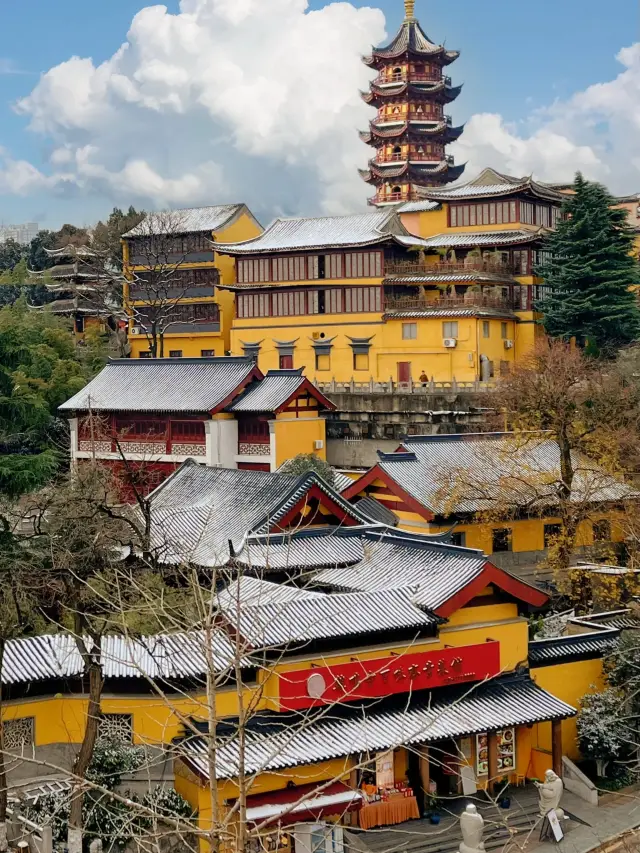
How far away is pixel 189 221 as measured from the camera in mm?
58844

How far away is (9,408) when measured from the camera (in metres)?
27.8

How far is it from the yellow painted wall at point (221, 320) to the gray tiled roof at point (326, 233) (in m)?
3.24

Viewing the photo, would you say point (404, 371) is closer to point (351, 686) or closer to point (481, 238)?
point (481, 238)

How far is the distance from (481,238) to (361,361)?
7.76 m

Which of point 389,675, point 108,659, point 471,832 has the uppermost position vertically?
point 108,659

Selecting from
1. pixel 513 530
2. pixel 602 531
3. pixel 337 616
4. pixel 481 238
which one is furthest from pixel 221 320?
pixel 337 616

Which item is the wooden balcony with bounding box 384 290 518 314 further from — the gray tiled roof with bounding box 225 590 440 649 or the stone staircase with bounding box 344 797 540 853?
the stone staircase with bounding box 344 797 540 853

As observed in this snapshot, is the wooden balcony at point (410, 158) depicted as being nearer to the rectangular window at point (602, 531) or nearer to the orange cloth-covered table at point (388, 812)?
the rectangular window at point (602, 531)

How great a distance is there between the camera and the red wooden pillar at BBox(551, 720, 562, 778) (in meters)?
19.9

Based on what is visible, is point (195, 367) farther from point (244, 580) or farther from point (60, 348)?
point (244, 580)

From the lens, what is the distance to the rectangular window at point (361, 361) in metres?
49.1

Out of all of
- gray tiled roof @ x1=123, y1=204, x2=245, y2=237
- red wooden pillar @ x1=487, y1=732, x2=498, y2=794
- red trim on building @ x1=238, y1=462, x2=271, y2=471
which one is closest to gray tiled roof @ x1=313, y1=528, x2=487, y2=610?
red wooden pillar @ x1=487, y1=732, x2=498, y2=794

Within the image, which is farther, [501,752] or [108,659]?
[501,752]

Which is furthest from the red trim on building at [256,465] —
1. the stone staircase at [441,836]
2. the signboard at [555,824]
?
the signboard at [555,824]
